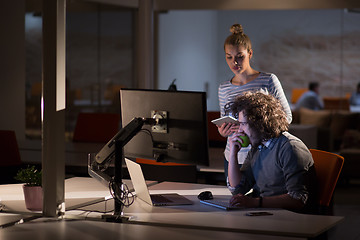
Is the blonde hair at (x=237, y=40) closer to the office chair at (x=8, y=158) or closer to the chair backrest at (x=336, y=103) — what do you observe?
the office chair at (x=8, y=158)

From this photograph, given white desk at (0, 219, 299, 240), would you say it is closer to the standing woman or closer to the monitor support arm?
the monitor support arm

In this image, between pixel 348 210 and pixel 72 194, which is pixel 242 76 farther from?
pixel 348 210

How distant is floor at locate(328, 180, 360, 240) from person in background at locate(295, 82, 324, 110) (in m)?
2.52

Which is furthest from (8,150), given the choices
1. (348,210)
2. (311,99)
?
(311,99)

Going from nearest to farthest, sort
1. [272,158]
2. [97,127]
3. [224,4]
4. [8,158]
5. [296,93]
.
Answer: [272,158] → [8,158] → [97,127] → [224,4] → [296,93]

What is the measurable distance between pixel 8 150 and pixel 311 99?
22.2 feet

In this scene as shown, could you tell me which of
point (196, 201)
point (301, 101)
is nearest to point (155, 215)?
point (196, 201)

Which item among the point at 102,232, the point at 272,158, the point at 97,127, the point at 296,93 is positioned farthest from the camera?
the point at 296,93

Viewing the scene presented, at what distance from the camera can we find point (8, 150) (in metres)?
4.97

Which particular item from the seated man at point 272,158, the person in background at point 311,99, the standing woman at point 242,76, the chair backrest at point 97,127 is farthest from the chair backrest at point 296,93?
the seated man at point 272,158

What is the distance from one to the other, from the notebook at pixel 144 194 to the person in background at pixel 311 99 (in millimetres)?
7894

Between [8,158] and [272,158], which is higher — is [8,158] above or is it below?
below

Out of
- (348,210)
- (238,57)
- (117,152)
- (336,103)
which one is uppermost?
(238,57)

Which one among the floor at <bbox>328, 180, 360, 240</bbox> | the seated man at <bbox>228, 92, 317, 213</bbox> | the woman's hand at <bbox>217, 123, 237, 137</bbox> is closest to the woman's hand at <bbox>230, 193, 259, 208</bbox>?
the seated man at <bbox>228, 92, 317, 213</bbox>
